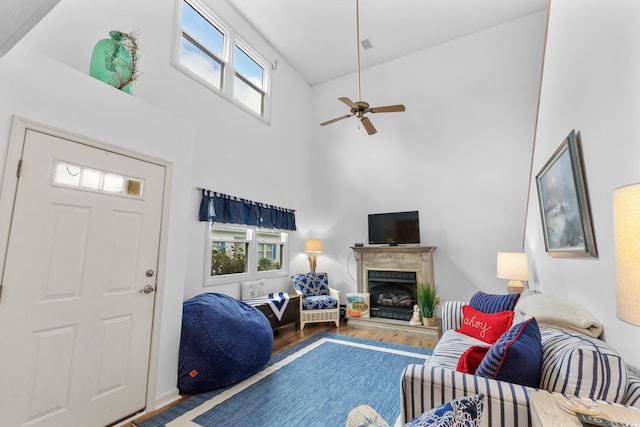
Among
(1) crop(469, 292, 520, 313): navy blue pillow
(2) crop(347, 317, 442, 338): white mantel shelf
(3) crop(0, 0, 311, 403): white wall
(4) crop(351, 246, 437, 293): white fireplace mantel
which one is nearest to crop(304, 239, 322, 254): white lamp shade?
(3) crop(0, 0, 311, 403): white wall

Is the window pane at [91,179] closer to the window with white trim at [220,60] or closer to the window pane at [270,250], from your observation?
the window with white trim at [220,60]

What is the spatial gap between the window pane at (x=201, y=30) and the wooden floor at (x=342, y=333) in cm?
445

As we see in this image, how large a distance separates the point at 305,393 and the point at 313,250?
128 inches

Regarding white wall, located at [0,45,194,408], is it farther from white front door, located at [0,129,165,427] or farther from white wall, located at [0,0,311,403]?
white front door, located at [0,129,165,427]

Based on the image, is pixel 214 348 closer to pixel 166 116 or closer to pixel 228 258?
pixel 228 258

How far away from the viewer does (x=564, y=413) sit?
995 millimetres

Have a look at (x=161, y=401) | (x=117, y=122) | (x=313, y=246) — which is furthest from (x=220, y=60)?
(x=161, y=401)

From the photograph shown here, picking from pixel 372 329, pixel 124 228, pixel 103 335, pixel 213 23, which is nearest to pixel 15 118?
pixel 124 228

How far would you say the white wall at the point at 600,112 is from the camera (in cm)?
129

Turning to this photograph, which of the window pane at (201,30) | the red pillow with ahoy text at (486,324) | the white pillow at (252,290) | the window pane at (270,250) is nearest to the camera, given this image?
the red pillow with ahoy text at (486,324)

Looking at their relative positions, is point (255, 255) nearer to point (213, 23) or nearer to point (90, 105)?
point (90, 105)

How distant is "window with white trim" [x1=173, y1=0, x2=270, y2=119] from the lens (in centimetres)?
408

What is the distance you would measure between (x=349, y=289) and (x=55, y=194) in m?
4.84

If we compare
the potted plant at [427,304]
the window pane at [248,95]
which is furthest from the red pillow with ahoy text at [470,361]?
the window pane at [248,95]
